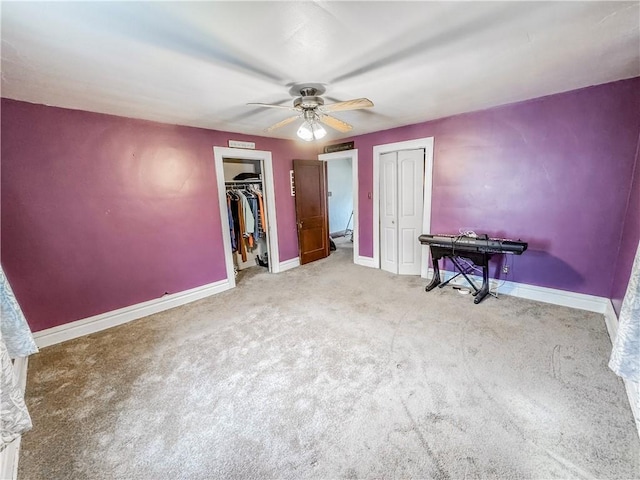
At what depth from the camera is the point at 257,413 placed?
170 cm

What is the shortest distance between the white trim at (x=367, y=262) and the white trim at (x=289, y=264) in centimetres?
113

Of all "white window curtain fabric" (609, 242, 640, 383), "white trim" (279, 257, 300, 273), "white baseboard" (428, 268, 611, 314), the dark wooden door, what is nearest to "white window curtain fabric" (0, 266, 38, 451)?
"white window curtain fabric" (609, 242, 640, 383)

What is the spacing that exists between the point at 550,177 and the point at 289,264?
379 cm

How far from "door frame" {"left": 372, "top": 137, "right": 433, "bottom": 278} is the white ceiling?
105cm

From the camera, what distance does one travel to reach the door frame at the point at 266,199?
3.66 m

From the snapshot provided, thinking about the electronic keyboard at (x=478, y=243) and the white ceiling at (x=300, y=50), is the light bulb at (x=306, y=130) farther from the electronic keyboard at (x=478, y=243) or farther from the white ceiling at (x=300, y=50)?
the electronic keyboard at (x=478, y=243)

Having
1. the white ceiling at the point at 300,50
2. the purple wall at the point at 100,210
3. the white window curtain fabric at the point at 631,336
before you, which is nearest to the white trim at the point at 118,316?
the purple wall at the point at 100,210

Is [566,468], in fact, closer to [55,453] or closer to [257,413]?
[257,413]

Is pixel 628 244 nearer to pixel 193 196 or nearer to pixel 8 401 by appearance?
pixel 8 401

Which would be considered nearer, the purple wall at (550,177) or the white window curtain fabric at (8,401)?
the white window curtain fabric at (8,401)

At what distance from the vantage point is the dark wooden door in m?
4.66

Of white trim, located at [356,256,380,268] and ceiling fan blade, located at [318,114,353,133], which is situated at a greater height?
ceiling fan blade, located at [318,114,353,133]

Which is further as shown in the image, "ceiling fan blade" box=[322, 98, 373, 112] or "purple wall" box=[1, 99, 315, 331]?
"purple wall" box=[1, 99, 315, 331]

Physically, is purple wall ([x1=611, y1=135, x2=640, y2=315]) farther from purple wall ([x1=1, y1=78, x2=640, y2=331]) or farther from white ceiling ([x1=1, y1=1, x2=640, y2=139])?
white ceiling ([x1=1, y1=1, x2=640, y2=139])
